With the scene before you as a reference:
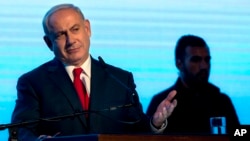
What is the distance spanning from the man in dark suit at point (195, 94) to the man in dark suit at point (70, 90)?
2.53 feet

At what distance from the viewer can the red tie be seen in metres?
2.87

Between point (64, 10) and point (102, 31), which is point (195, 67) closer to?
point (102, 31)

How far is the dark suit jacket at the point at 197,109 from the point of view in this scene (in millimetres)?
3625

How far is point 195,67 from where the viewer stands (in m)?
3.77

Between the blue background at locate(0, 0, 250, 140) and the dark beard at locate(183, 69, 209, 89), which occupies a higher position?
the blue background at locate(0, 0, 250, 140)

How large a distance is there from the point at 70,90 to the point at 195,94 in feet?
3.63

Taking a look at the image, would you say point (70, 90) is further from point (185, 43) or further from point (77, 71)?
point (185, 43)

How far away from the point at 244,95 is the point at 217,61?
26 centimetres

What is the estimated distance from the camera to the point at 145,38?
11.8 ft

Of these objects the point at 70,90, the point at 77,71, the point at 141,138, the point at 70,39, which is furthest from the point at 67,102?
the point at 141,138

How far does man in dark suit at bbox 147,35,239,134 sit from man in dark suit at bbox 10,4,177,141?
0.77m

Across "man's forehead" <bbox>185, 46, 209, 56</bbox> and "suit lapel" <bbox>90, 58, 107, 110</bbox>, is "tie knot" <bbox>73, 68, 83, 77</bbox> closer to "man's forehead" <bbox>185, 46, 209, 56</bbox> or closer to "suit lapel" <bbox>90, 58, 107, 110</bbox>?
"suit lapel" <bbox>90, 58, 107, 110</bbox>

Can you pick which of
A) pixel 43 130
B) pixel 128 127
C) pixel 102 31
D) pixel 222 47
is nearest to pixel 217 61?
pixel 222 47

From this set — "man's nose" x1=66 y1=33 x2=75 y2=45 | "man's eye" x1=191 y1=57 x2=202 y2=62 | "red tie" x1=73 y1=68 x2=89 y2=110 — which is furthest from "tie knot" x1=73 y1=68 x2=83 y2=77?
"man's eye" x1=191 y1=57 x2=202 y2=62
